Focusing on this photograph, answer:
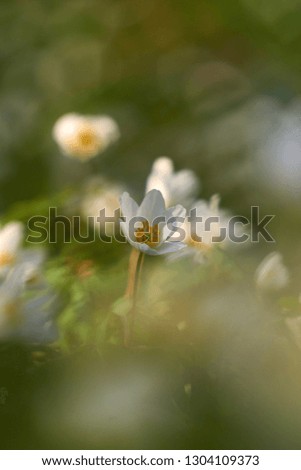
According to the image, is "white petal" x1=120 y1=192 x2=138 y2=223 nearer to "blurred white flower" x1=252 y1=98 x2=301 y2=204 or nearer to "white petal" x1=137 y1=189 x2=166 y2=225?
"white petal" x1=137 y1=189 x2=166 y2=225

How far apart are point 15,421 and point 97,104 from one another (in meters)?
0.44

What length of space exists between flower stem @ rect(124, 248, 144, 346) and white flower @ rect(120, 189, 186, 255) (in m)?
0.02

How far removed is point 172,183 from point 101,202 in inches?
3.5

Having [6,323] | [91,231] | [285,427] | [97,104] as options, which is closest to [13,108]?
[97,104]

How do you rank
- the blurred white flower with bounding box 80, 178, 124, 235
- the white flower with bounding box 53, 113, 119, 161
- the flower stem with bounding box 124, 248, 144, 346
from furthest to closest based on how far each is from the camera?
the white flower with bounding box 53, 113, 119, 161 < the blurred white flower with bounding box 80, 178, 124, 235 < the flower stem with bounding box 124, 248, 144, 346

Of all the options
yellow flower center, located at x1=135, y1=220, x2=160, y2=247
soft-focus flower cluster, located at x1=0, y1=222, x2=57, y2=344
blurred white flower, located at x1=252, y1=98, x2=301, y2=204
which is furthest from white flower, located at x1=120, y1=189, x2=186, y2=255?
blurred white flower, located at x1=252, y1=98, x2=301, y2=204

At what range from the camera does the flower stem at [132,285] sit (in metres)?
0.70

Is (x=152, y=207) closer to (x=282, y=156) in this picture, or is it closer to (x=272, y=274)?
(x=272, y=274)

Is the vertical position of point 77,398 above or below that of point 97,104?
below

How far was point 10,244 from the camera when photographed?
0.77 metres

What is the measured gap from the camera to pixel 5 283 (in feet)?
2.37

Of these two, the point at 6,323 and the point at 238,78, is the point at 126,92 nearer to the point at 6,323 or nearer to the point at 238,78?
the point at 238,78

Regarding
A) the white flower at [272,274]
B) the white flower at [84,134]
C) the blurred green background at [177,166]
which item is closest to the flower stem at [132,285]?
the blurred green background at [177,166]

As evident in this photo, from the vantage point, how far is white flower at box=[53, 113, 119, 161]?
0.91 meters
